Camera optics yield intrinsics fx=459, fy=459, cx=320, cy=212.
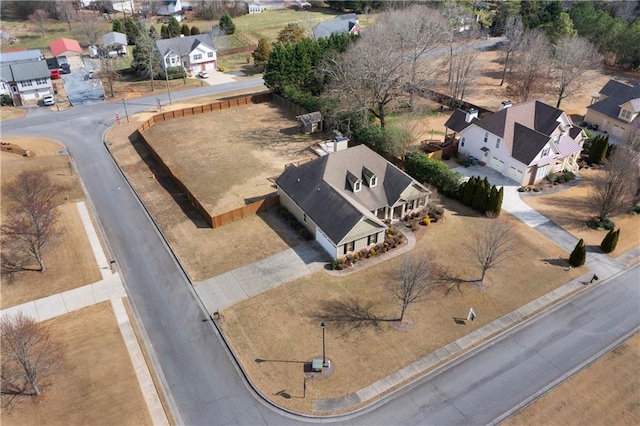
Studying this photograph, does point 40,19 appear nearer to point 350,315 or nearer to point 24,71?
point 24,71

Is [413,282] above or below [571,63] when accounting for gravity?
below

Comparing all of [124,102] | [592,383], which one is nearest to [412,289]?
[592,383]

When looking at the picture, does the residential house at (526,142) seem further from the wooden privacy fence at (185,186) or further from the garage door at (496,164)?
the wooden privacy fence at (185,186)

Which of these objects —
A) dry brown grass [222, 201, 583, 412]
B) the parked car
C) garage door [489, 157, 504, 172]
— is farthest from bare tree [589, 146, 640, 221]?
the parked car

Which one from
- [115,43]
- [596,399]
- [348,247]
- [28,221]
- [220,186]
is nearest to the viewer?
[596,399]

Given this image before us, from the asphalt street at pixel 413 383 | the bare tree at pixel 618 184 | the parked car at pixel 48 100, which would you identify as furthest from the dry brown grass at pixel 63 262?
the bare tree at pixel 618 184

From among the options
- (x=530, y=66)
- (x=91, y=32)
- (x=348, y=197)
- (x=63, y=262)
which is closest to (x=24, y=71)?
(x=91, y=32)

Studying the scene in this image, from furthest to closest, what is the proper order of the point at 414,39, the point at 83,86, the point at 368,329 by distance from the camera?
the point at 83,86 < the point at 414,39 < the point at 368,329
